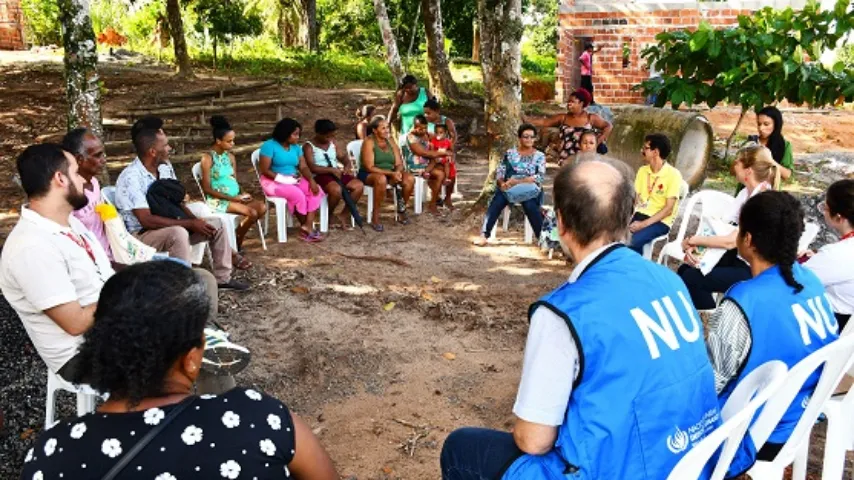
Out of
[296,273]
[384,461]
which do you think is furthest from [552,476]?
[296,273]

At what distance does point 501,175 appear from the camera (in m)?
7.26

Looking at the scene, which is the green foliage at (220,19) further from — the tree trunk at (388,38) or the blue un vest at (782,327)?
the blue un vest at (782,327)

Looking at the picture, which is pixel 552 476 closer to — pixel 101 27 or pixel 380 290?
pixel 380 290

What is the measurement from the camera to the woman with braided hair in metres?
2.63

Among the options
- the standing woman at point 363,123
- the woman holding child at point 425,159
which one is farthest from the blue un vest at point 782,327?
the standing woman at point 363,123

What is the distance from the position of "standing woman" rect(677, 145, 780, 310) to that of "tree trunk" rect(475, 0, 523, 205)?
323cm

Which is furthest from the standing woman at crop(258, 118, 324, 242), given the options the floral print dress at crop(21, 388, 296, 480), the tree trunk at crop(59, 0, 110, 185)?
the floral print dress at crop(21, 388, 296, 480)

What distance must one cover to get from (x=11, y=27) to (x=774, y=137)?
17.1 metres

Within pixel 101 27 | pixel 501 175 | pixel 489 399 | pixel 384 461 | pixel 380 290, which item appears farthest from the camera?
pixel 101 27

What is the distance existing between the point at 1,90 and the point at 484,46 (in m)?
8.22

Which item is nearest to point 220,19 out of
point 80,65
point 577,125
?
point 80,65

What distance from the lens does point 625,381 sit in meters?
1.90

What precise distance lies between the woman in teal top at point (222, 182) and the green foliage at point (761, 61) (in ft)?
18.7

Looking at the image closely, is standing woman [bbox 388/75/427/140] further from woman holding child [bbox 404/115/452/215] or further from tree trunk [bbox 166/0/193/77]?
tree trunk [bbox 166/0/193/77]
